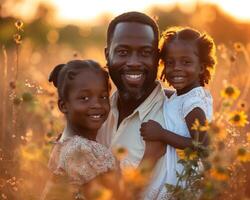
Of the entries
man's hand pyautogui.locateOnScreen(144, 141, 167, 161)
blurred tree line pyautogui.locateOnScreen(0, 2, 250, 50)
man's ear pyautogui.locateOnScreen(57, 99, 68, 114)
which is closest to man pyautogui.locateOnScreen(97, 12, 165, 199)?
man's hand pyautogui.locateOnScreen(144, 141, 167, 161)

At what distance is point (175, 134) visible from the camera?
456 cm

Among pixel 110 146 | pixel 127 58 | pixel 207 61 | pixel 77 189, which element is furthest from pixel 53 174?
pixel 207 61

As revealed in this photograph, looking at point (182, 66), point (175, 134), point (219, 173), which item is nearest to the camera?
point (219, 173)

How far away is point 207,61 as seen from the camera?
5004 mm

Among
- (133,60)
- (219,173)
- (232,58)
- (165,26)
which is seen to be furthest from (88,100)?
(165,26)

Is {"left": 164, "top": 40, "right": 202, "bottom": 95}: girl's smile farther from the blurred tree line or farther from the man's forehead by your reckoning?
the blurred tree line

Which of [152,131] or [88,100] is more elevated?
[88,100]

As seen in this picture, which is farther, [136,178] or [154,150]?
[154,150]

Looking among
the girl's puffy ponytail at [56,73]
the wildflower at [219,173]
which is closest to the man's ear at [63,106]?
the girl's puffy ponytail at [56,73]

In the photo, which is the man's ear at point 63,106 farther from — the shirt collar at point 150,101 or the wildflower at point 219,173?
the wildflower at point 219,173

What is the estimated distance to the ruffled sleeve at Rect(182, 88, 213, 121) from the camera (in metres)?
4.61

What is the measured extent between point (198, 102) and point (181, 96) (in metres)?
0.20

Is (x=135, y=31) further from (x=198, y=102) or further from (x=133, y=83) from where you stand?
(x=198, y=102)

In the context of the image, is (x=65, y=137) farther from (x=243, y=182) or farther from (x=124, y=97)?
(x=243, y=182)
